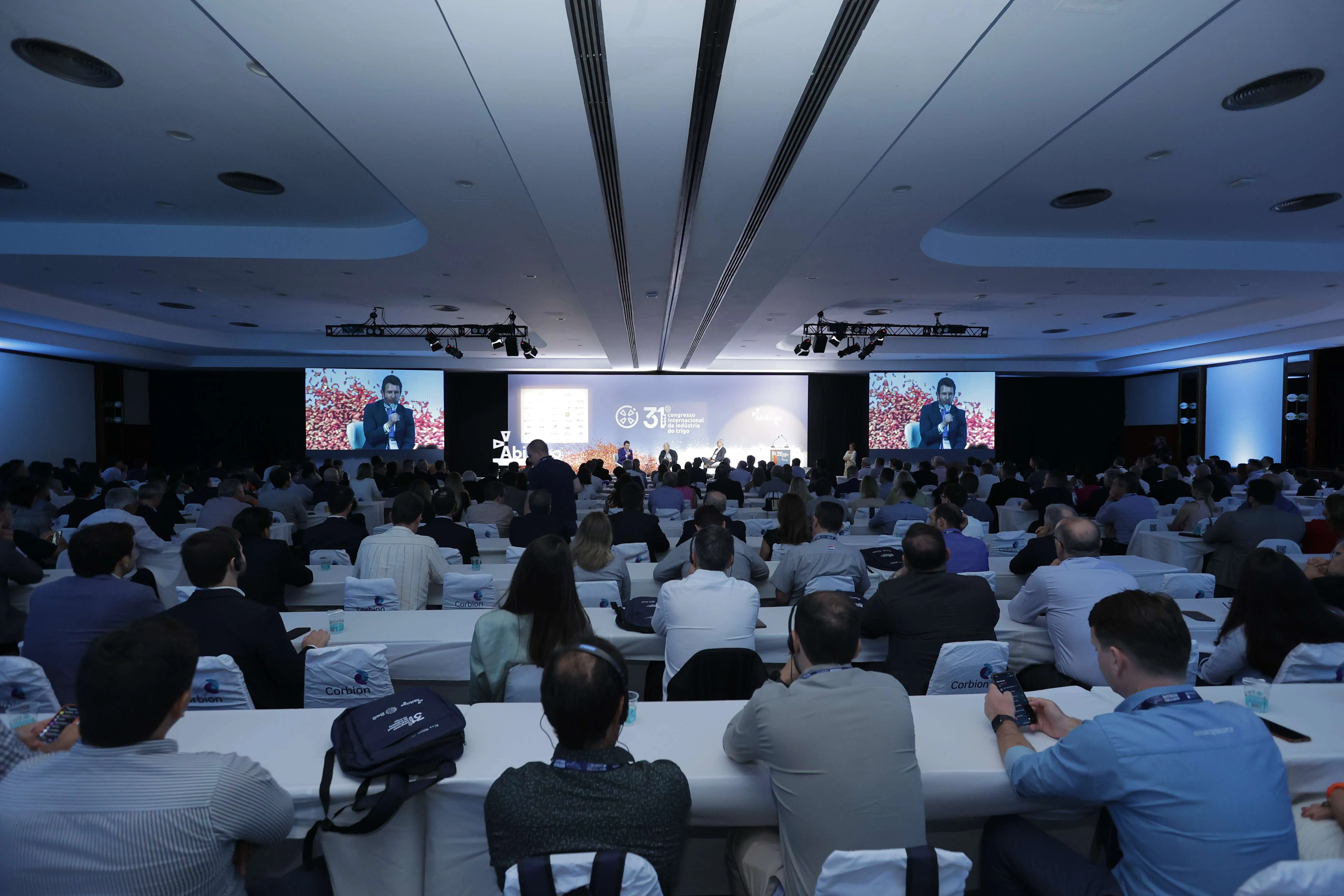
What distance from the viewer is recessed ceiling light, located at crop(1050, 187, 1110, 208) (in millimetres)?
6520

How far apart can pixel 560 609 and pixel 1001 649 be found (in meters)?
1.69

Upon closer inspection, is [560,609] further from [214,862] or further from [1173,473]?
[1173,473]

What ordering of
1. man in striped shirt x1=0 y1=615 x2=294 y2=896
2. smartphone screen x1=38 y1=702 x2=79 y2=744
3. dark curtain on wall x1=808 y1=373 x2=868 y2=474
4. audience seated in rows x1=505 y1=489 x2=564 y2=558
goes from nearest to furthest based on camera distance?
man in striped shirt x1=0 y1=615 x2=294 y2=896 → smartphone screen x1=38 y1=702 x2=79 y2=744 → audience seated in rows x1=505 y1=489 x2=564 y2=558 → dark curtain on wall x1=808 y1=373 x2=868 y2=474

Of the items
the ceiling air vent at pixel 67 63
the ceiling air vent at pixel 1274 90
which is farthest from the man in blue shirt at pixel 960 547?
the ceiling air vent at pixel 67 63

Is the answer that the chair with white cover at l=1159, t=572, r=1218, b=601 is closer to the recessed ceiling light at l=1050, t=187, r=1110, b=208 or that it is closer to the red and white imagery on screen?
the recessed ceiling light at l=1050, t=187, r=1110, b=208

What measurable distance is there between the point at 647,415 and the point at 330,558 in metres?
13.1

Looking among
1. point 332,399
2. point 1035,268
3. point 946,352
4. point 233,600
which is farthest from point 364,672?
point 946,352

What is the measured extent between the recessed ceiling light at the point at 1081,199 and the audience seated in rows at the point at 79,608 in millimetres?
7108

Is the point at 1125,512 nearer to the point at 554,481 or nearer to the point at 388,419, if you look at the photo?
the point at 554,481

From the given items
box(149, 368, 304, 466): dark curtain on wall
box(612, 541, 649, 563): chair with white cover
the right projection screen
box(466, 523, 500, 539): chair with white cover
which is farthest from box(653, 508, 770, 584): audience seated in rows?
box(149, 368, 304, 466): dark curtain on wall

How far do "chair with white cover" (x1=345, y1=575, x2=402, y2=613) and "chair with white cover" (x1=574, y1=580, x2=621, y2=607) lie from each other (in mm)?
1001

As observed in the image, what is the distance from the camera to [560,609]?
2.67 m

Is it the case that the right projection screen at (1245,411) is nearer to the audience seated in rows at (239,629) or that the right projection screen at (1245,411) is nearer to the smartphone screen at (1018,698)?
the smartphone screen at (1018,698)

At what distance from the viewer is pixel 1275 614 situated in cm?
272
